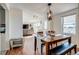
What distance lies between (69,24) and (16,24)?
35.0 inches

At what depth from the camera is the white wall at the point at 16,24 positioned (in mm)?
1717

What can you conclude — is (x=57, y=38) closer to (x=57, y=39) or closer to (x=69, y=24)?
(x=57, y=39)

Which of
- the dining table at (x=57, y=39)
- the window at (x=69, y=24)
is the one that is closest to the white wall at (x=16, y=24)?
the dining table at (x=57, y=39)

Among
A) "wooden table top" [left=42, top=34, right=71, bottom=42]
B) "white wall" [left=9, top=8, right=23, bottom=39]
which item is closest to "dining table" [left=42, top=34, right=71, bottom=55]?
"wooden table top" [left=42, top=34, right=71, bottom=42]

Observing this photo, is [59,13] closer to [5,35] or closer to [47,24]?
[47,24]

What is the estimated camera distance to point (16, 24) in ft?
5.86

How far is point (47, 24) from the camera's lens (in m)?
1.73

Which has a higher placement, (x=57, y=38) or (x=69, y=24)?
(x=69, y=24)

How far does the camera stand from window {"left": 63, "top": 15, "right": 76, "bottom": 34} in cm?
167

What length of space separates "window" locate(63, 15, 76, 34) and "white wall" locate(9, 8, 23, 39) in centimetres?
74

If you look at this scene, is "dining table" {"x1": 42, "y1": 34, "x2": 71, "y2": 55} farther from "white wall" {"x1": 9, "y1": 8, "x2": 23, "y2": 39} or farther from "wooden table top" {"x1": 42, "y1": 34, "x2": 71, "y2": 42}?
"white wall" {"x1": 9, "y1": 8, "x2": 23, "y2": 39}

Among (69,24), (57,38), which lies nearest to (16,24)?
(57,38)

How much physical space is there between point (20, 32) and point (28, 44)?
25 cm

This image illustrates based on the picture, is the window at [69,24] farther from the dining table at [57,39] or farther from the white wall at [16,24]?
the white wall at [16,24]
